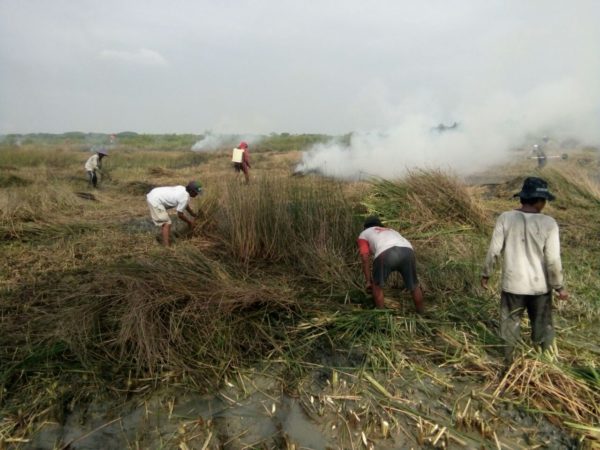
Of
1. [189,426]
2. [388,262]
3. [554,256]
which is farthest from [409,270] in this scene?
[189,426]

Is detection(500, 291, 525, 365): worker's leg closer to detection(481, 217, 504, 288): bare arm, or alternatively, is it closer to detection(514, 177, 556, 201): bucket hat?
detection(481, 217, 504, 288): bare arm

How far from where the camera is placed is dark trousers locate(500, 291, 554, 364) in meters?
3.21

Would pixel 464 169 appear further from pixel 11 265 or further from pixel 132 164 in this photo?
pixel 132 164

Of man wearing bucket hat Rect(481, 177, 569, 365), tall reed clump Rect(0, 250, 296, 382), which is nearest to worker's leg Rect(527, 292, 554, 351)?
man wearing bucket hat Rect(481, 177, 569, 365)

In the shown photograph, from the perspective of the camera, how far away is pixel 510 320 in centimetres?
331

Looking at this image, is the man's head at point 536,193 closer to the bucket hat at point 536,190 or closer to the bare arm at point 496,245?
the bucket hat at point 536,190

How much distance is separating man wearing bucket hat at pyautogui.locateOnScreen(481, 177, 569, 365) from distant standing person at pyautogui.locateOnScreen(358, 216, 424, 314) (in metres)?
0.72

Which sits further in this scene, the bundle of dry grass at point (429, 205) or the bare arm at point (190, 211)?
the bundle of dry grass at point (429, 205)

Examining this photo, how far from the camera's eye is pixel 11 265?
18.4 ft

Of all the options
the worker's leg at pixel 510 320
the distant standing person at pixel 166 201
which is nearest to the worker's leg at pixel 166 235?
the distant standing person at pixel 166 201

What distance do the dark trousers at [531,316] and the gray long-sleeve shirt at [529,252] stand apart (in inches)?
4.2

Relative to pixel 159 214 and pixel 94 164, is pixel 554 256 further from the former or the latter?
pixel 94 164

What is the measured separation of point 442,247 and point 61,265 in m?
5.34

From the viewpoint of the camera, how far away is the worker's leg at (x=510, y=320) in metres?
3.24
